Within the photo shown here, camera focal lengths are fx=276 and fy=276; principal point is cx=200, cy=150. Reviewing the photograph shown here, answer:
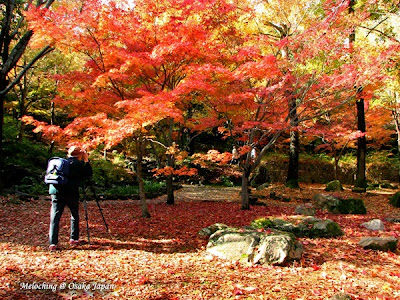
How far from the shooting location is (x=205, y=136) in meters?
21.6

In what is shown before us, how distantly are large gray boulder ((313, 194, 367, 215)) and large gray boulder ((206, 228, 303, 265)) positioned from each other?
A: 4.72 m

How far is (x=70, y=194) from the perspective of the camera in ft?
13.8

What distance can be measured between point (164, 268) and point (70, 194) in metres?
1.84

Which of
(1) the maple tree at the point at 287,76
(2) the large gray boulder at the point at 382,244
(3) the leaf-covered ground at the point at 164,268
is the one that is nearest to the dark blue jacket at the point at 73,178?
(3) the leaf-covered ground at the point at 164,268

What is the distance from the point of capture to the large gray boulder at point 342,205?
27.0 feet

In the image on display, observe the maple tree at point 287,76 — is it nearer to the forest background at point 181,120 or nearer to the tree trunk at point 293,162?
the forest background at point 181,120

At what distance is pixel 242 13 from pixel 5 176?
1024cm

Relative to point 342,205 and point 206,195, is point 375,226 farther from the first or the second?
point 206,195

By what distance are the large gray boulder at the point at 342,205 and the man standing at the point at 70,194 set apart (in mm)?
7277

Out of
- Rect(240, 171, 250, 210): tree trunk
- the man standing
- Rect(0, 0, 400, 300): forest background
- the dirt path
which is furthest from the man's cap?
the dirt path

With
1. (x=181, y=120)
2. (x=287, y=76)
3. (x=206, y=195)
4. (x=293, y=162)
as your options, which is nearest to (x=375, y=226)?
(x=287, y=76)

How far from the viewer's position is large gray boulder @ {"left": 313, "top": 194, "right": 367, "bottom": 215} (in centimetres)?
823

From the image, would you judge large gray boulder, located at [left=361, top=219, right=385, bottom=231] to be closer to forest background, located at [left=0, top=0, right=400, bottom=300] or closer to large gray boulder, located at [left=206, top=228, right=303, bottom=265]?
forest background, located at [left=0, top=0, right=400, bottom=300]

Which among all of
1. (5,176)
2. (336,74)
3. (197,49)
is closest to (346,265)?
(197,49)
